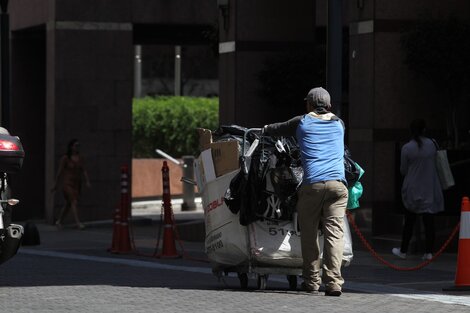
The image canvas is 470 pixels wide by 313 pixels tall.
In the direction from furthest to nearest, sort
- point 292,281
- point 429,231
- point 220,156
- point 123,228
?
point 123,228 < point 429,231 < point 220,156 < point 292,281

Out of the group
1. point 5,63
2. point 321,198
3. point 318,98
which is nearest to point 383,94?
point 5,63

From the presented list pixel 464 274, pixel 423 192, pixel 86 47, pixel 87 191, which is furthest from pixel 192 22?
pixel 464 274

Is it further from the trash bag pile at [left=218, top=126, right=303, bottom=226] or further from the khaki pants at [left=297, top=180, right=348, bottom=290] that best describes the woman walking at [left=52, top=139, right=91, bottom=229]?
the khaki pants at [left=297, top=180, right=348, bottom=290]

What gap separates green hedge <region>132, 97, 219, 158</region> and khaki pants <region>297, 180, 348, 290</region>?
3100cm

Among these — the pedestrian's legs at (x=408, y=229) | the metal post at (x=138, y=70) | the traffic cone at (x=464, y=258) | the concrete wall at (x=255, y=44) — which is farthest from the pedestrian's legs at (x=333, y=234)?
the metal post at (x=138, y=70)

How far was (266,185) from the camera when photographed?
1274 centimetres

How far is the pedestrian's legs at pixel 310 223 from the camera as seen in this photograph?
40.1 feet

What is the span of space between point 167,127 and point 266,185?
30.9 metres

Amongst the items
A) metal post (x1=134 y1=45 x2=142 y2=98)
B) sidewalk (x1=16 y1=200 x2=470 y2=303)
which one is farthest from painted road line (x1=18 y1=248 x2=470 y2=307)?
metal post (x1=134 y1=45 x2=142 y2=98)

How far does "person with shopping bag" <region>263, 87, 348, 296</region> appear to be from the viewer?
12.2 metres

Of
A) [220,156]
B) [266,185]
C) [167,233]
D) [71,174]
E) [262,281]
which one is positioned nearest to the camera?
[266,185]

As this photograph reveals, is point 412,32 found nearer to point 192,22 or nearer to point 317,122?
point 317,122

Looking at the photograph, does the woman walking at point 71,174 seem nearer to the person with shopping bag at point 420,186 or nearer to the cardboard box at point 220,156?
the person with shopping bag at point 420,186

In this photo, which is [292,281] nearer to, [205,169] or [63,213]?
[205,169]
